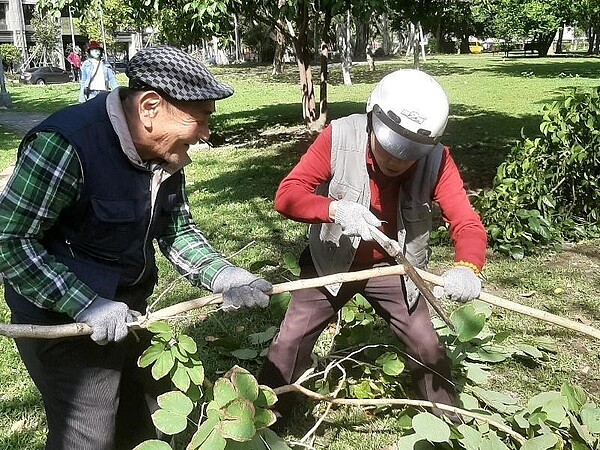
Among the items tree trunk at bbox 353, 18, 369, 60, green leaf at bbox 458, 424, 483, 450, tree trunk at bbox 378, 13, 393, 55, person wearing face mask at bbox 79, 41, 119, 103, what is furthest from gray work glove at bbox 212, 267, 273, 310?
tree trunk at bbox 378, 13, 393, 55

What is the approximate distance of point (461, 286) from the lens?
2.21m

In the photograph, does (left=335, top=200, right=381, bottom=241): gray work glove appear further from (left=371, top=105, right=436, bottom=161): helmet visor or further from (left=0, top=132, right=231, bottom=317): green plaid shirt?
(left=0, top=132, right=231, bottom=317): green plaid shirt

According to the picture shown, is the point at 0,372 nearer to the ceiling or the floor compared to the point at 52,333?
nearer to the floor

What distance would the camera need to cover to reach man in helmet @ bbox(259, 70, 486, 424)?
7.32 feet

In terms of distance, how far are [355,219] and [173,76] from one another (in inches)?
29.9

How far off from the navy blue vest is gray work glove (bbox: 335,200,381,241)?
59cm

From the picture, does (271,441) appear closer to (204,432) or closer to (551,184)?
(204,432)

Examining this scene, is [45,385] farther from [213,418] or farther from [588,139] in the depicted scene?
[588,139]

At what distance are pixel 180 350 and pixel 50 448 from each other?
50 cm

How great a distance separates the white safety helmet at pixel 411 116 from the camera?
2.20 m

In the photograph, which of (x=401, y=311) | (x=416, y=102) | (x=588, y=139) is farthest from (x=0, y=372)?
(x=588, y=139)

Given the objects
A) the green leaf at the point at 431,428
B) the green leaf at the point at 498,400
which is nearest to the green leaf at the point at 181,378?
the green leaf at the point at 431,428

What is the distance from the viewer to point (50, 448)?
2.09m

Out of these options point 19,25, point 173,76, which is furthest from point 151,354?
point 19,25
